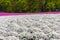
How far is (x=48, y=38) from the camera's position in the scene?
3572 millimetres

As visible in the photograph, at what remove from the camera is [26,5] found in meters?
9.27

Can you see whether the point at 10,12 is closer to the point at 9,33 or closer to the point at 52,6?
the point at 52,6

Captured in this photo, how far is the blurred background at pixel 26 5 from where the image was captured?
9.23m

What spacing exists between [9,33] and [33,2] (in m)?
5.51

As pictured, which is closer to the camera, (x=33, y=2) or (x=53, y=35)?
(x=53, y=35)

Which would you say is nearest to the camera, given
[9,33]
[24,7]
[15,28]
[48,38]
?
[48,38]

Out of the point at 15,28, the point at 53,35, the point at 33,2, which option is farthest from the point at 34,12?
the point at 53,35

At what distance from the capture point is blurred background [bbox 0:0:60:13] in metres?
9.23

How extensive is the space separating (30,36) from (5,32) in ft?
1.92

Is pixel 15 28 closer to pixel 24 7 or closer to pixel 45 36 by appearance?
pixel 45 36

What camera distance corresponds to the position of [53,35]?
12.1 ft

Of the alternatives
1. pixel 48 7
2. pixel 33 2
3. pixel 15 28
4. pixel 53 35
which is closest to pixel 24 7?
pixel 33 2

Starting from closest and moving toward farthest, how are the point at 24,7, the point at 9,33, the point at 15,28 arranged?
the point at 9,33 → the point at 15,28 → the point at 24,7

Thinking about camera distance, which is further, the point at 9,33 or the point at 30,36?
the point at 9,33
